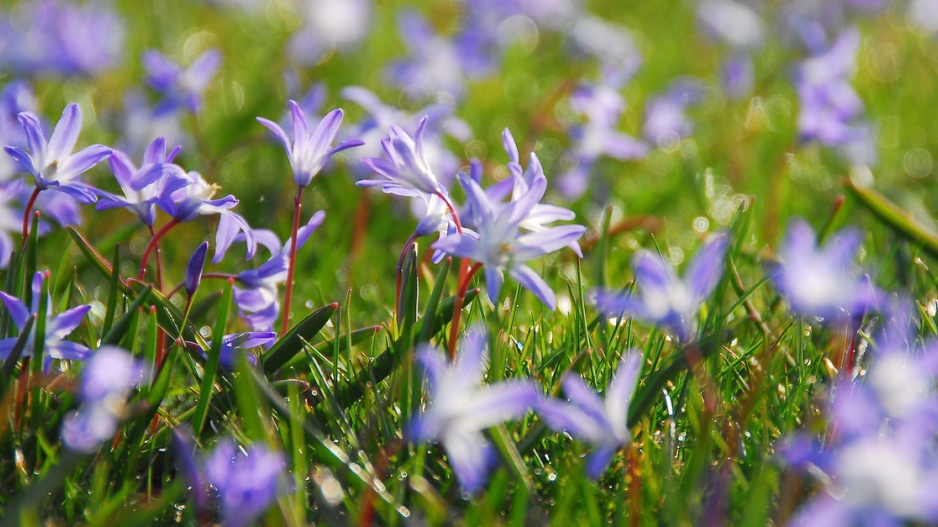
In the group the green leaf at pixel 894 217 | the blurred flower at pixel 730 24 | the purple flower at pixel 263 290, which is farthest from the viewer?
the blurred flower at pixel 730 24

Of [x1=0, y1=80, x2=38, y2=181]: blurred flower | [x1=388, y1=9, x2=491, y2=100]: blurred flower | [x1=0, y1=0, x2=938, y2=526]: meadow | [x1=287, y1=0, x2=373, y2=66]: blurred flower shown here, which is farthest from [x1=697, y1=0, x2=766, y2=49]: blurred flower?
[x1=0, y1=80, x2=38, y2=181]: blurred flower

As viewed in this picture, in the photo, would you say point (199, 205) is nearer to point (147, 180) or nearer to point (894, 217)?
point (147, 180)

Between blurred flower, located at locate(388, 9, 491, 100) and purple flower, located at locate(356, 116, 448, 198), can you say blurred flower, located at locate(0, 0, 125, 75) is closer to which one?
blurred flower, located at locate(388, 9, 491, 100)

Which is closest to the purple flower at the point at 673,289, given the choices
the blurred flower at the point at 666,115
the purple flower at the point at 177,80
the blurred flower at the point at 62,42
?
the purple flower at the point at 177,80

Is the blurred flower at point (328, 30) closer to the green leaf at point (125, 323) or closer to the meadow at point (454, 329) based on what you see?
the meadow at point (454, 329)

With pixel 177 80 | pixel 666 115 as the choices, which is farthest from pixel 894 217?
pixel 177 80

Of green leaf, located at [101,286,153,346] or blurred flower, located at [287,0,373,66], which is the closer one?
green leaf, located at [101,286,153,346]
